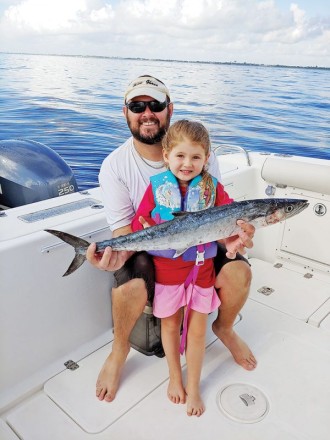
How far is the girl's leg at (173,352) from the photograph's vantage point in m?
1.86

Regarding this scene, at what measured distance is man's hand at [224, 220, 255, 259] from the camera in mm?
1568

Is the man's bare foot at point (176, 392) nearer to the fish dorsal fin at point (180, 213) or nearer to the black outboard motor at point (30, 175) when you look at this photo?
the fish dorsal fin at point (180, 213)

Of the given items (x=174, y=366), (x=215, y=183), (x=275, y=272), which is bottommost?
(x=275, y=272)

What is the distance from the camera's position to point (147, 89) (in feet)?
6.44

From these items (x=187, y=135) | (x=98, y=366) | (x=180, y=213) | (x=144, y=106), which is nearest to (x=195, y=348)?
(x=98, y=366)

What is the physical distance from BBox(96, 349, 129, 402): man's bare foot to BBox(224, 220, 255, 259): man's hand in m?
0.76

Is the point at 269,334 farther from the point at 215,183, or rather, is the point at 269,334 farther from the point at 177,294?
the point at 215,183

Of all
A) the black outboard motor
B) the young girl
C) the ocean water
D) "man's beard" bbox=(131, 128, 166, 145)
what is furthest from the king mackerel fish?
the ocean water

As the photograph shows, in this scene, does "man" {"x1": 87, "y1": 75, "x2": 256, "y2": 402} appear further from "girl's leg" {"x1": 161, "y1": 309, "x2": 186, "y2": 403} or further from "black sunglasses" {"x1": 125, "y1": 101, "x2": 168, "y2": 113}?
"girl's leg" {"x1": 161, "y1": 309, "x2": 186, "y2": 403}

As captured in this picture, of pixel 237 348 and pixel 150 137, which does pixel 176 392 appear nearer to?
pixel 237 348

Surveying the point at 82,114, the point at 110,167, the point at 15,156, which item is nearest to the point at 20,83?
the point at 82,114

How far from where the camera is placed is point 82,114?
1403cm

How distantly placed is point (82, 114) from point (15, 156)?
11355 millimetres

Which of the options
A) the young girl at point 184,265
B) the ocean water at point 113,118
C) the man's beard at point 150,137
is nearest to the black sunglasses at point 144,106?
the man's beard at point 150,137
